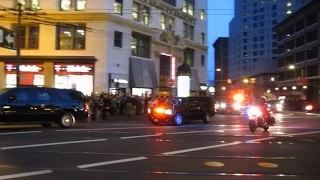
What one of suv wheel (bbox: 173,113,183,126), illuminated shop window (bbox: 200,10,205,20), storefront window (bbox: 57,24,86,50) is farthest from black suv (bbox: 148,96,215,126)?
illuminated shop window (bbox: 200,10,205,20)

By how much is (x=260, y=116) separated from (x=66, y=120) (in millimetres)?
9008

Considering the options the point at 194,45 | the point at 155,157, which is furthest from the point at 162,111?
the point at 194,45

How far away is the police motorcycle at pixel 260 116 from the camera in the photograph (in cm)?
1957

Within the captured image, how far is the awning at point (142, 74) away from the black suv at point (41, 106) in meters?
18.6

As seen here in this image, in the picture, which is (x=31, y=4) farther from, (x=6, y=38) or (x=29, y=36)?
(x=6, y=38)

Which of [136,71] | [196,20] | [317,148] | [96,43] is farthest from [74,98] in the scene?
[196,20]

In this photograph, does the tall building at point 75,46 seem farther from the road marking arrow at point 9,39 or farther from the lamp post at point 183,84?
the road marking arrow at point 9,39

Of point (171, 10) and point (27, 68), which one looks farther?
point (171, 10)

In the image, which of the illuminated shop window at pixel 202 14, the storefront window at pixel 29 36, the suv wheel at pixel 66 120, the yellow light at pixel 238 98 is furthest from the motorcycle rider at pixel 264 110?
the illuminated shop window at pixel 202 14

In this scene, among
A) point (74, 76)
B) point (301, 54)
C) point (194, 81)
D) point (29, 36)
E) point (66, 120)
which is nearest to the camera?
point (66, 120)

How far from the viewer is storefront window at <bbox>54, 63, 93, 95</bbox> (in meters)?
36.7

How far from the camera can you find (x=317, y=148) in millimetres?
13688

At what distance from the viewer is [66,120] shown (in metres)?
21.0

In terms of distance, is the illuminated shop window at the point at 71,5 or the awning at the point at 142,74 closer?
the illuminated shop window at the point at 71,5
